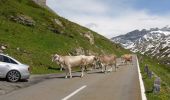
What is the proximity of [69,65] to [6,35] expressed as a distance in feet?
68.2

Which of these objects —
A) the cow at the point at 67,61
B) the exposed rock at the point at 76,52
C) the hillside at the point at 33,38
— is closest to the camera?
the cow at the point at 67,61

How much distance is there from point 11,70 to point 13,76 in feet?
1.40

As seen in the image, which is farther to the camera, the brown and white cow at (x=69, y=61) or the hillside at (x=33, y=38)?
the hillside at (x=33, y=38)

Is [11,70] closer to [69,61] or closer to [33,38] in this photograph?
[69,61]

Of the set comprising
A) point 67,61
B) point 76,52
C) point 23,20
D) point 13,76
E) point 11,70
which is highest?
point 23,20

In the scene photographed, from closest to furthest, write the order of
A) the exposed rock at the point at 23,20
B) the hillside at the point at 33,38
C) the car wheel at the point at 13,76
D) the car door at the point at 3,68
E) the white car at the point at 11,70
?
the car door at the point at 3,68 < the white car at the point at 11,70 < the car wheel at the point at 13,76 < the hillside at the point at 33,38 < the exposed rock at the point at 23,20

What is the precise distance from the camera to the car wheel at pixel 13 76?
27.4 metres

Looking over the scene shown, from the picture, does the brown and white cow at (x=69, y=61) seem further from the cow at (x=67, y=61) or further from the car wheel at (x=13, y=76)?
the car wheel at (x=13, y=76)

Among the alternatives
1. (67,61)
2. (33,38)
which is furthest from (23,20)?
(67,61)

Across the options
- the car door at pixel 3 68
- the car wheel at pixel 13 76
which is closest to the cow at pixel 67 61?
the car wheel at pixel 13 76

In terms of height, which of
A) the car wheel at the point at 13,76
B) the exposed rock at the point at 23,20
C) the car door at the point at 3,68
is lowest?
the car wheel at the point at 13,76

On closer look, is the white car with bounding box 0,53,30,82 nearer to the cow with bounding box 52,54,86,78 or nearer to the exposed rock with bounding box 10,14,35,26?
the cow with bounding box 52,54,86,78

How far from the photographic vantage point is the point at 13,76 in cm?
2752

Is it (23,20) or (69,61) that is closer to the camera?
(69,61)
